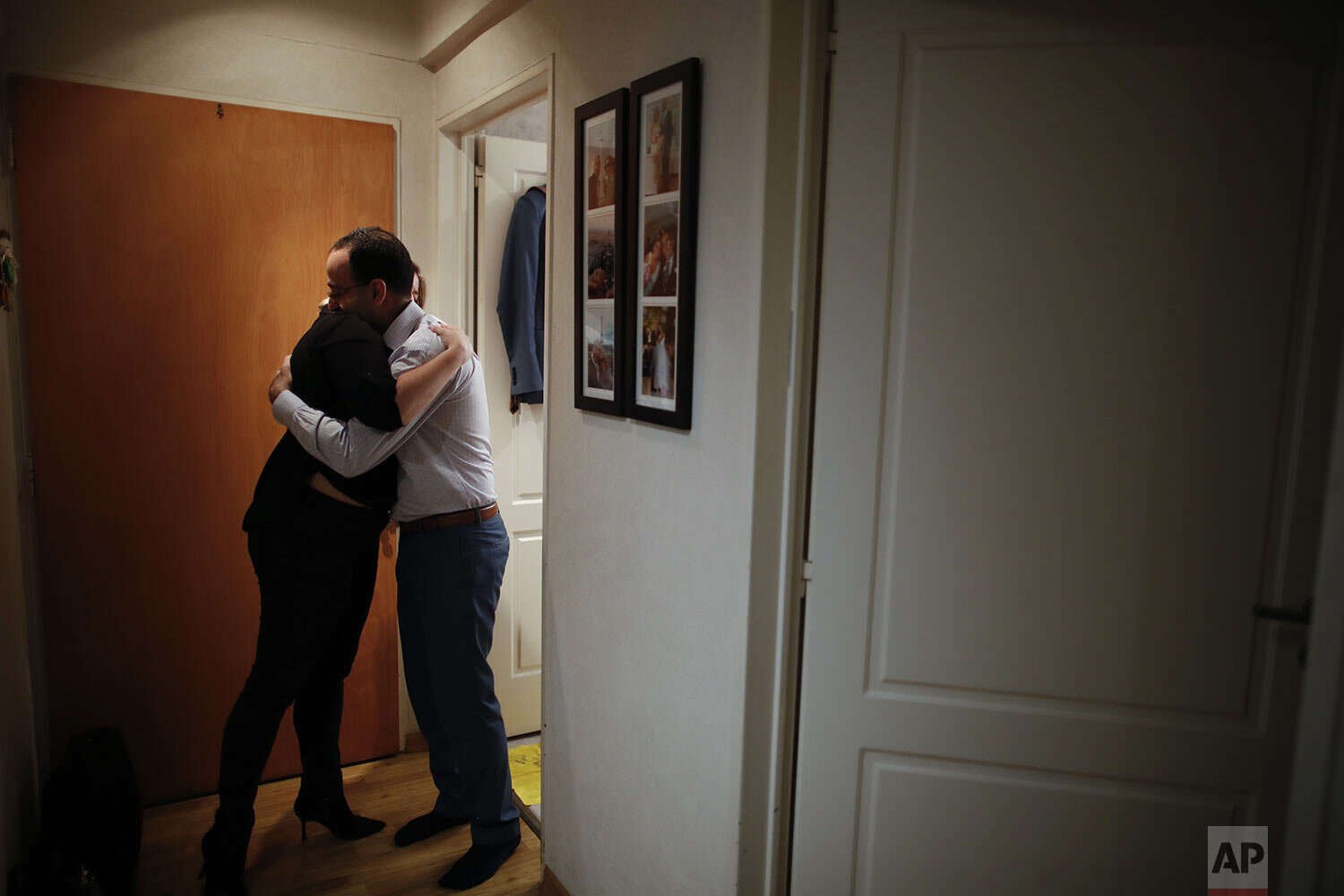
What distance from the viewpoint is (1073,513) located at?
4.49 ft

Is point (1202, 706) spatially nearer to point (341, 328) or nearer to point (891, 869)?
point (891, 869)

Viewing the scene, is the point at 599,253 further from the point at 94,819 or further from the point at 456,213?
the point at 94,819

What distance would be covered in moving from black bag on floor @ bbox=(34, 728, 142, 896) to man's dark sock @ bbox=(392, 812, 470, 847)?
0.66 metres

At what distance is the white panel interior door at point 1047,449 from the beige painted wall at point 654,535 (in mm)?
157

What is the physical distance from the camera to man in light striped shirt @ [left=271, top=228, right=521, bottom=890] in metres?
2.24

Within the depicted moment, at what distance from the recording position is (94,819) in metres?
2.13

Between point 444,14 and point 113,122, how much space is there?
3.21 ft

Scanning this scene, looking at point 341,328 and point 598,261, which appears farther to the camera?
point 341,328

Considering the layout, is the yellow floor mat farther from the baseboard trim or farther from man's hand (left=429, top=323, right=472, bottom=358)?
man's hand (left=429, top=323, right=472, bottom=358)

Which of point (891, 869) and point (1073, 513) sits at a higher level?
point (1073, 513)

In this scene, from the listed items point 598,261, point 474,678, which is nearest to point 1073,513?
point 598,261

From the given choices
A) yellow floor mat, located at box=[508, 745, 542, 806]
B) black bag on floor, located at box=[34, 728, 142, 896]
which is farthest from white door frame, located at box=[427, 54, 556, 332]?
black bag on floor, located at box=[34, 728, 142, 896]

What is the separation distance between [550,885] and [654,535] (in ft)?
3.56

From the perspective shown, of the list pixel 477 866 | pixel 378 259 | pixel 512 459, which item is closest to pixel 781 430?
pixel 378 259
